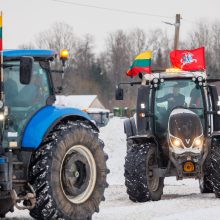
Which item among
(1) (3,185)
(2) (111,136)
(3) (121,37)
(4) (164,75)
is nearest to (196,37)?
(3) (121,37)

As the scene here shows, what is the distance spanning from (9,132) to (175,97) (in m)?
5.79

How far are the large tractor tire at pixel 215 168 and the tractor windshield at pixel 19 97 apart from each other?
4.84 metres

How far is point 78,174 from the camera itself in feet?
32.7

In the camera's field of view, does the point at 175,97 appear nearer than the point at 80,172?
No

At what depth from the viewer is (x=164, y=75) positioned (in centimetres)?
1477

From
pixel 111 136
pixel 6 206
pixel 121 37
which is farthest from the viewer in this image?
pixel 121 37

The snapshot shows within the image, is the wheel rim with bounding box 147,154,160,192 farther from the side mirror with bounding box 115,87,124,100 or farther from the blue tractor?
the blue tractor

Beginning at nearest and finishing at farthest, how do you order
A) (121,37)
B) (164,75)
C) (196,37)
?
(164,75), (196,37), (121,37)

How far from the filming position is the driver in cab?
14.5 meters

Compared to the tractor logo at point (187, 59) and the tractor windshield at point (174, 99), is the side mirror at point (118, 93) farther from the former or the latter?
the tractor logo at point (187, 59)

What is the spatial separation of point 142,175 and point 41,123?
443 centimetres

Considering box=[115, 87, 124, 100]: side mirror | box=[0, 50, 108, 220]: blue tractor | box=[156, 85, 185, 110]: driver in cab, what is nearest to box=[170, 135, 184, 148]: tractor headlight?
box=[156, 85, 185, 110]: driver in cab

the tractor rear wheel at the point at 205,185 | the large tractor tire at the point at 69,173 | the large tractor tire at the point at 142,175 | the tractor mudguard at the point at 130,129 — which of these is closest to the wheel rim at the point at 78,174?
the large tractor tire at the point at 69,173

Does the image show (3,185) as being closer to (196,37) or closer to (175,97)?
(175,97)
